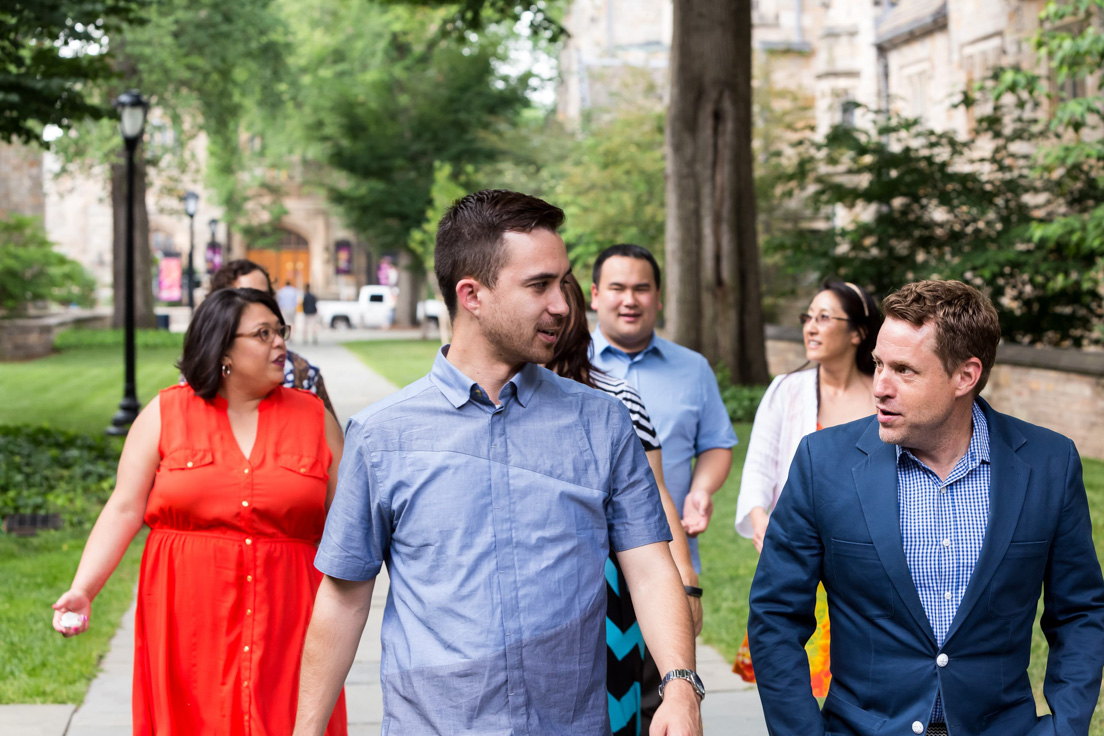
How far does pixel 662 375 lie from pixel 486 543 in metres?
2.54

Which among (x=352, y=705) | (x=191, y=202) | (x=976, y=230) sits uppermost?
(x=191, y=202)

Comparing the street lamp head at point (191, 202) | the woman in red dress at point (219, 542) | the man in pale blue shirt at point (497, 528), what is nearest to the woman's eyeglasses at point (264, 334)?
the woman in red dress at point (219, 542)

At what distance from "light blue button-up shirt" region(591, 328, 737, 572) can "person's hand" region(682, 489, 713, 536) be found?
7 cm

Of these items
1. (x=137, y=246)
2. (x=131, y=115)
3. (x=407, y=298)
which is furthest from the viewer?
(x=407, y=298)

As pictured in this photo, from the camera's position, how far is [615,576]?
3.77 metres

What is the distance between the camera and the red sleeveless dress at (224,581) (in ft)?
13.3

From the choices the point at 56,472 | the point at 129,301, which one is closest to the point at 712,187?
the point at 129,301

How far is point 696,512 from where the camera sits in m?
4.89

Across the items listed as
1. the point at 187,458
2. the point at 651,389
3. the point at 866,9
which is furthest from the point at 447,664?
the point at 866,9

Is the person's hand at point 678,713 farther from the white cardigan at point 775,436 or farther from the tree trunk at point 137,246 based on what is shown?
the tree trunk at point 137,246

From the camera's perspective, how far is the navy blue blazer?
115 inches

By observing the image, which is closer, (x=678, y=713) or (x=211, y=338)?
(x=678, y=713)

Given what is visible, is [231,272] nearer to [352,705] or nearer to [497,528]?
[352,705]

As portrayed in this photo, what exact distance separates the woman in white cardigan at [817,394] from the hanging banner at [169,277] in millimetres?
51614
